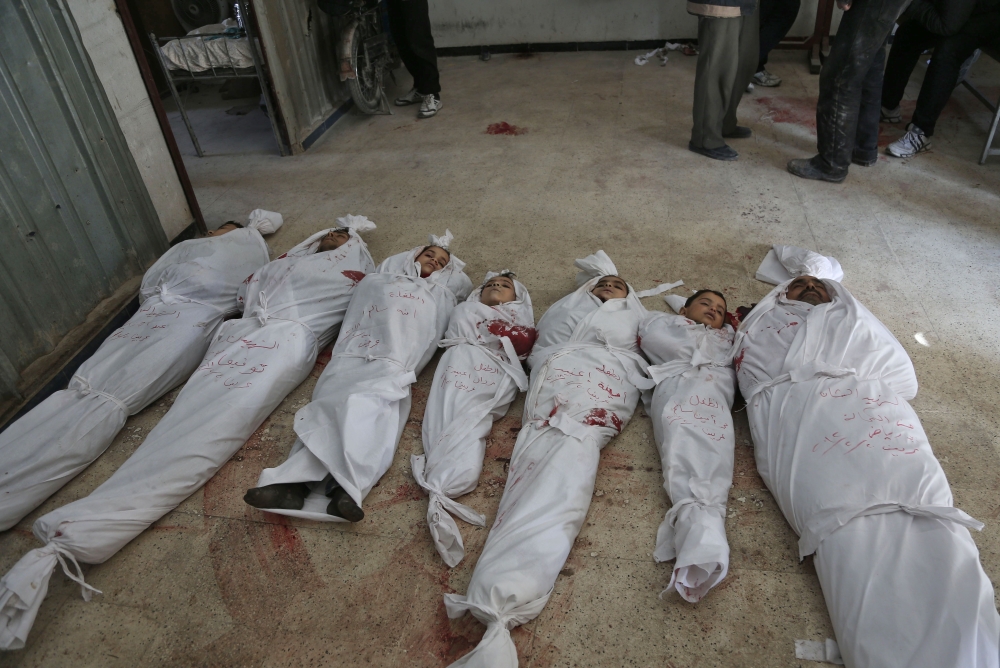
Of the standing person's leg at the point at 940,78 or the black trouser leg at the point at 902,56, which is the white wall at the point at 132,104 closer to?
the standing person's leg at the point at 940,78

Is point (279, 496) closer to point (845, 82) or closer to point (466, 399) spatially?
point (466, 399)

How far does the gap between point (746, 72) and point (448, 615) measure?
3412 millimetres

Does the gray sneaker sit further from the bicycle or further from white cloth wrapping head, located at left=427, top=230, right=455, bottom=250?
white cloth wrapping head, located at left=427, top=230, right=455, bottom=250

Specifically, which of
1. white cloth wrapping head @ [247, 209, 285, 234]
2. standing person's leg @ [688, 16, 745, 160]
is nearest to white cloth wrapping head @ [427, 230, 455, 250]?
white cloth wrapping head @ [247, 209, 285, 234]

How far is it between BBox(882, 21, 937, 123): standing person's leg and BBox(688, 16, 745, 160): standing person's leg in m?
0.99

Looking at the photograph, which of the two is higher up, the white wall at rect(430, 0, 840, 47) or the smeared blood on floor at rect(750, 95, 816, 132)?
the white wall at rect(430, 0, 840, 47)

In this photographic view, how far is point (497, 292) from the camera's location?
2.45 meters

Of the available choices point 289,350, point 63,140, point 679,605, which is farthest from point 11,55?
point 679,605

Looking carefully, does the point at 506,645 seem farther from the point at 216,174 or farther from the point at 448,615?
the point at 216,174

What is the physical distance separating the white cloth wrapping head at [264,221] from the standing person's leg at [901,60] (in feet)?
11.4

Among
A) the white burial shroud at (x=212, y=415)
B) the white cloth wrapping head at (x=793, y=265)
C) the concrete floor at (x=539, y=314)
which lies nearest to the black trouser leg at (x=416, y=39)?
the concrete floor at (x=539, y=314)

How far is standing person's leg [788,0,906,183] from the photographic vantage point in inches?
115

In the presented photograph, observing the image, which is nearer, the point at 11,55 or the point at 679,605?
the point at 679,605

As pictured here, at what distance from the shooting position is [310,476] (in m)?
1.86
